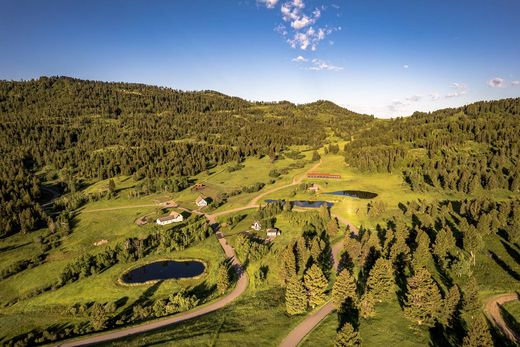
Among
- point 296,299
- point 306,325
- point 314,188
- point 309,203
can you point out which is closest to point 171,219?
point 309,203

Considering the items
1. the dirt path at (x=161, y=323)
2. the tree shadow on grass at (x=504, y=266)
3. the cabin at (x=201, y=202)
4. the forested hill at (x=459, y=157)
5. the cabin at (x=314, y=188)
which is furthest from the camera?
the cabin at (x=314, y=188)

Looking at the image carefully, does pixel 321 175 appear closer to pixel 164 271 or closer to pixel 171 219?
pixel 171 219

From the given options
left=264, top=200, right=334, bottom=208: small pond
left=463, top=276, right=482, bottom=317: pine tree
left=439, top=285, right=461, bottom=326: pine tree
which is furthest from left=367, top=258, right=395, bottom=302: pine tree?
left=264, top=200, right=334, bottom=208: small pond

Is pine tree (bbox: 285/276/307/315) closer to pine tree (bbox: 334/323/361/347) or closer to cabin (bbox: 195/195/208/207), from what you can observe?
pine tree (bbox: 334/323/361/347)

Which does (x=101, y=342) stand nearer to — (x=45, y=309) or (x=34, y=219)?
(x=45, y=309)

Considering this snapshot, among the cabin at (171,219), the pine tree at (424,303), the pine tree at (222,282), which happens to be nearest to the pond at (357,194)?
the cabin at (171,219)

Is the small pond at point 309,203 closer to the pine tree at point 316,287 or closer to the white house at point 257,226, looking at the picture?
the white house at point 257,226
